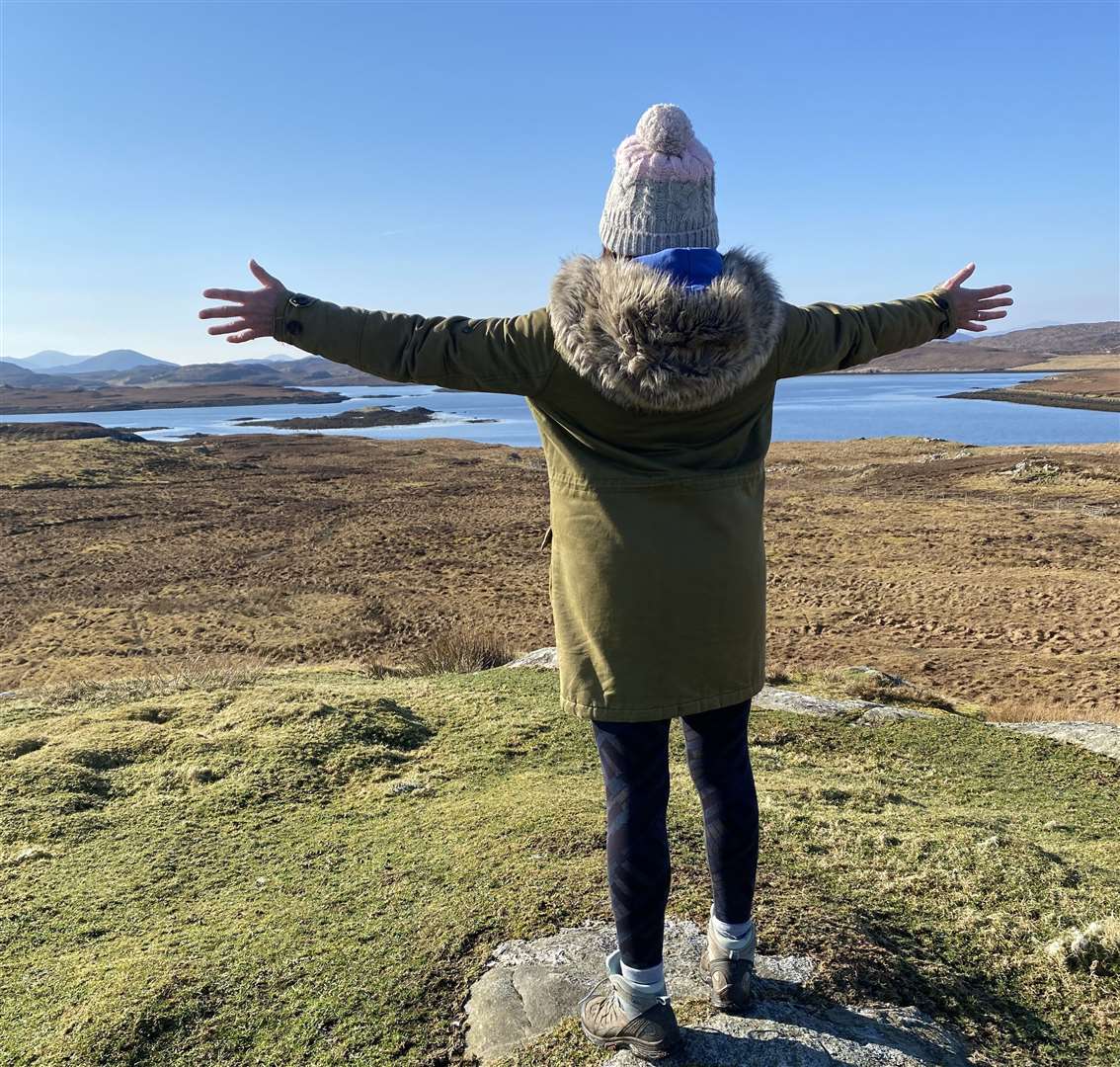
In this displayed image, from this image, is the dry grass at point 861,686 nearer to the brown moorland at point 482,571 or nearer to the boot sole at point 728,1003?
the brown moorland at point 482,571

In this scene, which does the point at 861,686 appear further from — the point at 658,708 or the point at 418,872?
the point at 658,708

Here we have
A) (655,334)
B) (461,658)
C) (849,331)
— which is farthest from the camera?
(461,658)

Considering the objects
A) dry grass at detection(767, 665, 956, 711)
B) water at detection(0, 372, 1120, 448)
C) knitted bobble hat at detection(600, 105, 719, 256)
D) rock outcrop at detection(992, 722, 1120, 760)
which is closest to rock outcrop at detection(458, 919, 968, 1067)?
knitted bobble hat at detection(600, 105, 719, 256)

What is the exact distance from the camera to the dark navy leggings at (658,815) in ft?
6.70

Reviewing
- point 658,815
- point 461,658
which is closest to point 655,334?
point 658,815

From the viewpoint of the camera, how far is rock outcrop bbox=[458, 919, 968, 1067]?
2.08 metres

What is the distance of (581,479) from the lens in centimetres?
204

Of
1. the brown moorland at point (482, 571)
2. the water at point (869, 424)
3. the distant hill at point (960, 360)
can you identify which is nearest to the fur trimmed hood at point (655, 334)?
the brown moorland at point (482, 571)

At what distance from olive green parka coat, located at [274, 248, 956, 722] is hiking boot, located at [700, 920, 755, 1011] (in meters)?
0.67

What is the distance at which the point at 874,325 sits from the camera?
87.9 inches

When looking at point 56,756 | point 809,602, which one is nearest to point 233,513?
point 809,602

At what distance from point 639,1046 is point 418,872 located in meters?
1.26

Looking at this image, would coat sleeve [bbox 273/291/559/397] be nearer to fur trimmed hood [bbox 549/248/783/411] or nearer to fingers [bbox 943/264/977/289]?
fur trimmed hood [bbox 549/248/783/411]

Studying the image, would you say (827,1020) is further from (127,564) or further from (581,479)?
(127,564)
